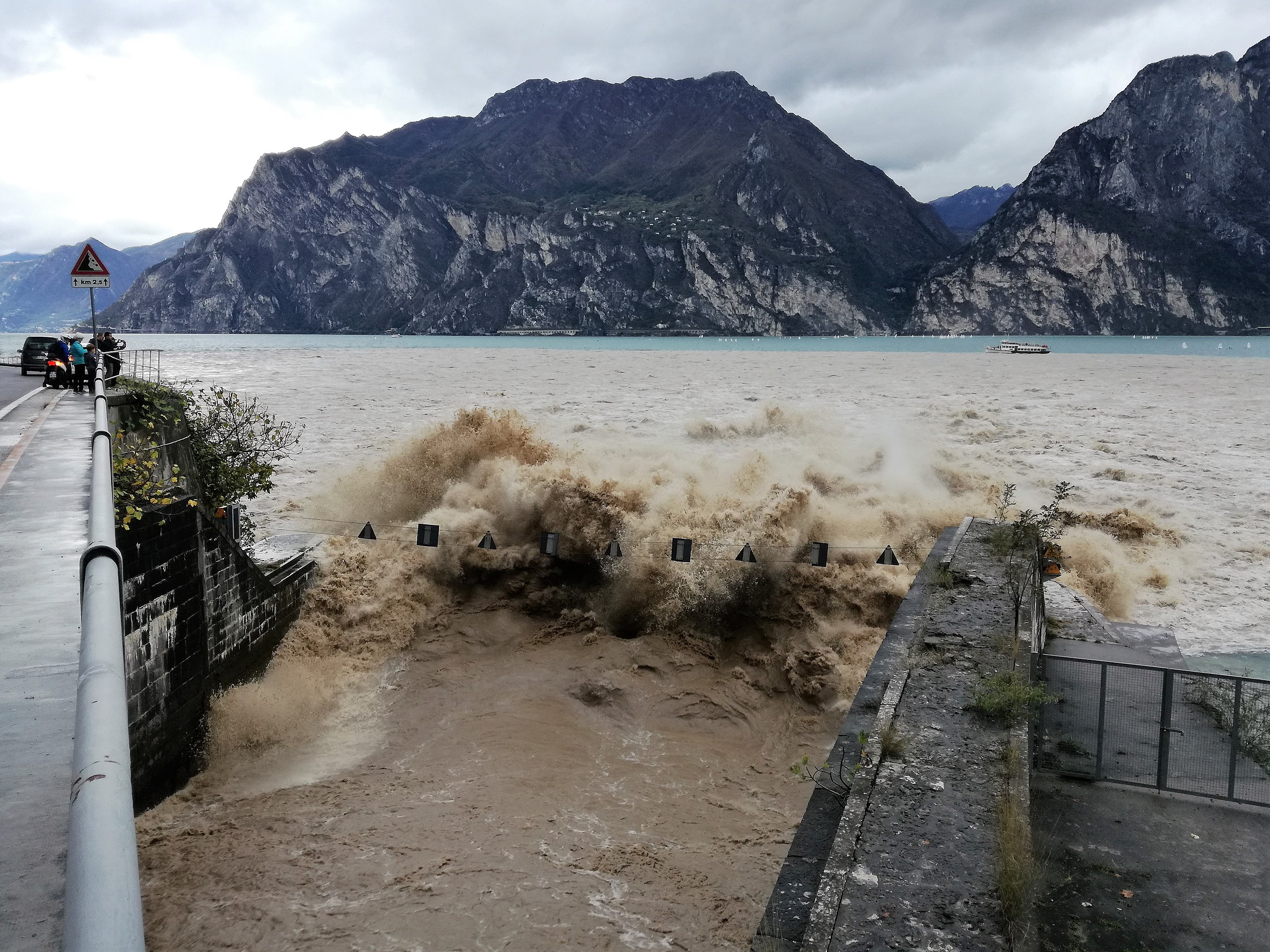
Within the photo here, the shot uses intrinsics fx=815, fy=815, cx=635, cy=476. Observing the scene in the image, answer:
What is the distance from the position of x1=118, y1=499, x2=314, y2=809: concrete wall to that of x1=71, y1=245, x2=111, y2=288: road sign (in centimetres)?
752

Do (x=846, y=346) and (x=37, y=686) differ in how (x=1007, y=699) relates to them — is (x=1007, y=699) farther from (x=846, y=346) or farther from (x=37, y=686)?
(x=846, y=346)

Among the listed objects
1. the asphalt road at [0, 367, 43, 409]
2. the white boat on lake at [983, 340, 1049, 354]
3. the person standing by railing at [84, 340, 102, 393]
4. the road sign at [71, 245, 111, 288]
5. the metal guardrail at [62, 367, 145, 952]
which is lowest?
the metal guardrail at [62, 367, 145, 952]

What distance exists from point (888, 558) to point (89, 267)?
18.0m

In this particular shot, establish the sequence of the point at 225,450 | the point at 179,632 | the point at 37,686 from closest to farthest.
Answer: the point at 37,686 < the point at 179,632 < the point at 225,450

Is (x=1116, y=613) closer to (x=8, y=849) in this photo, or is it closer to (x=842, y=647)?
(x=842, y=647)

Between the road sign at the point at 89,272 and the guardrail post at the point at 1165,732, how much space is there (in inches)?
740

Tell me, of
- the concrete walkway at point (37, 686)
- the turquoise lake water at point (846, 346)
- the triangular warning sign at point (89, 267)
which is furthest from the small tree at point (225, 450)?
the turquoise lake water at point (846, 346)

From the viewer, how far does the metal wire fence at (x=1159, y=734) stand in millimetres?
7719

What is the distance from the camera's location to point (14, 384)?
24922mm

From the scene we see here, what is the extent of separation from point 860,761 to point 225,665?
10.4 m

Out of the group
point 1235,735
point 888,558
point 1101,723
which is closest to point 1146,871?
point 1101,723

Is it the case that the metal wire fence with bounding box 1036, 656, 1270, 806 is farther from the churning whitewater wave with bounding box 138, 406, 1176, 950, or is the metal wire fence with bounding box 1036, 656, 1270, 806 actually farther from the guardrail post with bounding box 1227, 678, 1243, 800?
the churning whitewater wave with bounding box 138, 406, 1176, 950

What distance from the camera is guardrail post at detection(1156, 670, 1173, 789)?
7645mm

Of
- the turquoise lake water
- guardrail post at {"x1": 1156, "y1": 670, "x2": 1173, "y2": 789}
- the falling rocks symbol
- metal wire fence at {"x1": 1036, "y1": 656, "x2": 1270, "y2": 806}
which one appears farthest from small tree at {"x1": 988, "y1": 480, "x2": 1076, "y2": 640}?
the turquoise lake water
